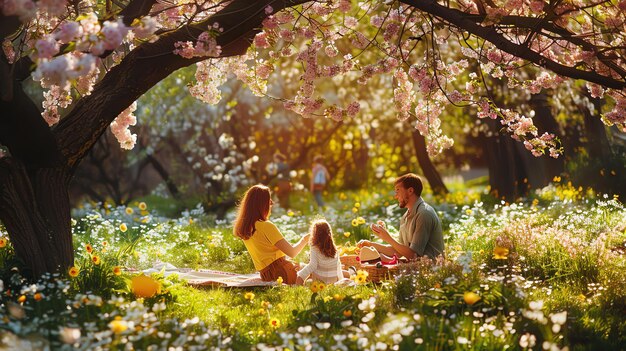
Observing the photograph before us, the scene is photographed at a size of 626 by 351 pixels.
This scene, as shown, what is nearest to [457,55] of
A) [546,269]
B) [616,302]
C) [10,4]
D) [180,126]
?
[180,126]

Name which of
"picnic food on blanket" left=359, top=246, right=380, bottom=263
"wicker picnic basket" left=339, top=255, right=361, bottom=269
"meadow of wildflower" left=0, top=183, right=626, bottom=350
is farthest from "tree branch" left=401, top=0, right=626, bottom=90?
"wicker picnic basket" left=339, top=255, right=361, bottom=269

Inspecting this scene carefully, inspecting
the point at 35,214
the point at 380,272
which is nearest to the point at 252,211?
the point at 380,272

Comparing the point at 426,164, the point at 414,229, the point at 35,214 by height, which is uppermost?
the point at 35,214

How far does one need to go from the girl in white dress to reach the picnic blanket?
0.43 m

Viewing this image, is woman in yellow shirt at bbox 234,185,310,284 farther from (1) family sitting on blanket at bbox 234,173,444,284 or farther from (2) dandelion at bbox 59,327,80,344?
(2) dandelion at bbox 59,327,80,344

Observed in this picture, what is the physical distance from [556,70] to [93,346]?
4.22 metres

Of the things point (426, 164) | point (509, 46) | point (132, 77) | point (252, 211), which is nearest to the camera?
point (509, 46)

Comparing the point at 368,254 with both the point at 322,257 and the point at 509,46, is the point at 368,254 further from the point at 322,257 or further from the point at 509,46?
the point at 509,46

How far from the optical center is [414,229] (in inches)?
320

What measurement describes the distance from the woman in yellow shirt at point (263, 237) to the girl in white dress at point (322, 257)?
0.17 meters

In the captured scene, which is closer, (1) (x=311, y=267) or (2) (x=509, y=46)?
(2) (x=509, y=46)

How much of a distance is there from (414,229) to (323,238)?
98 cm

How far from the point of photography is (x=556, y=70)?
6.48 m

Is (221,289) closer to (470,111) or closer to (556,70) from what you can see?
(556,70)
